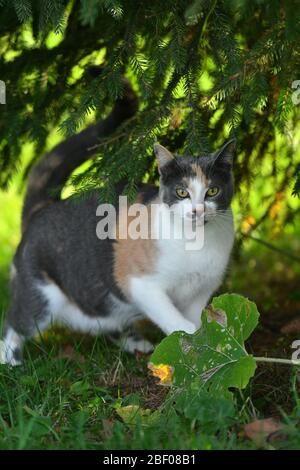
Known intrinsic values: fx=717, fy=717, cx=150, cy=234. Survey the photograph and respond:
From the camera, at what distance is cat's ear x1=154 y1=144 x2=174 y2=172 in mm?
3002

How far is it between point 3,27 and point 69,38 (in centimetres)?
36

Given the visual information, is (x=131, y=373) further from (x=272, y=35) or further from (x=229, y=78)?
(x=272, y=35)

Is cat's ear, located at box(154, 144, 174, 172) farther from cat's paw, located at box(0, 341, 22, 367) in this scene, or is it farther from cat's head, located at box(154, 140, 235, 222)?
cat's paw, located at box(0, 341, 22, 367)

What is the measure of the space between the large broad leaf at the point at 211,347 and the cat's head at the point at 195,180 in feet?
1.69

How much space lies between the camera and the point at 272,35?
8.79ft

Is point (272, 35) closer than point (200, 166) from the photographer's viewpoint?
Yes

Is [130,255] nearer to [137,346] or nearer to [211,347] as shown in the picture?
[137,346]

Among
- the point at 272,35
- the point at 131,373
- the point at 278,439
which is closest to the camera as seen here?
the point at 278,439

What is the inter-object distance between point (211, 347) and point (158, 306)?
66 cm

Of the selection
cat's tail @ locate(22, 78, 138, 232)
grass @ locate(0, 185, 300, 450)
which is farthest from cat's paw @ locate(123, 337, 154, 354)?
cat's tail @ locate(22, 78, 138, 232)

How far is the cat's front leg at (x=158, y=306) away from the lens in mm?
3211

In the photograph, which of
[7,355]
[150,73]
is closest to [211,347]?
[150,73]

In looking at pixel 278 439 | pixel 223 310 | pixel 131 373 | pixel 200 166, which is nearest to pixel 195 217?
pixel 200 166

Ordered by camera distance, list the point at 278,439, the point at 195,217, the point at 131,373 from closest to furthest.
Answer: the point at 278,439 → the point at 195,217 → the point at 131,373
